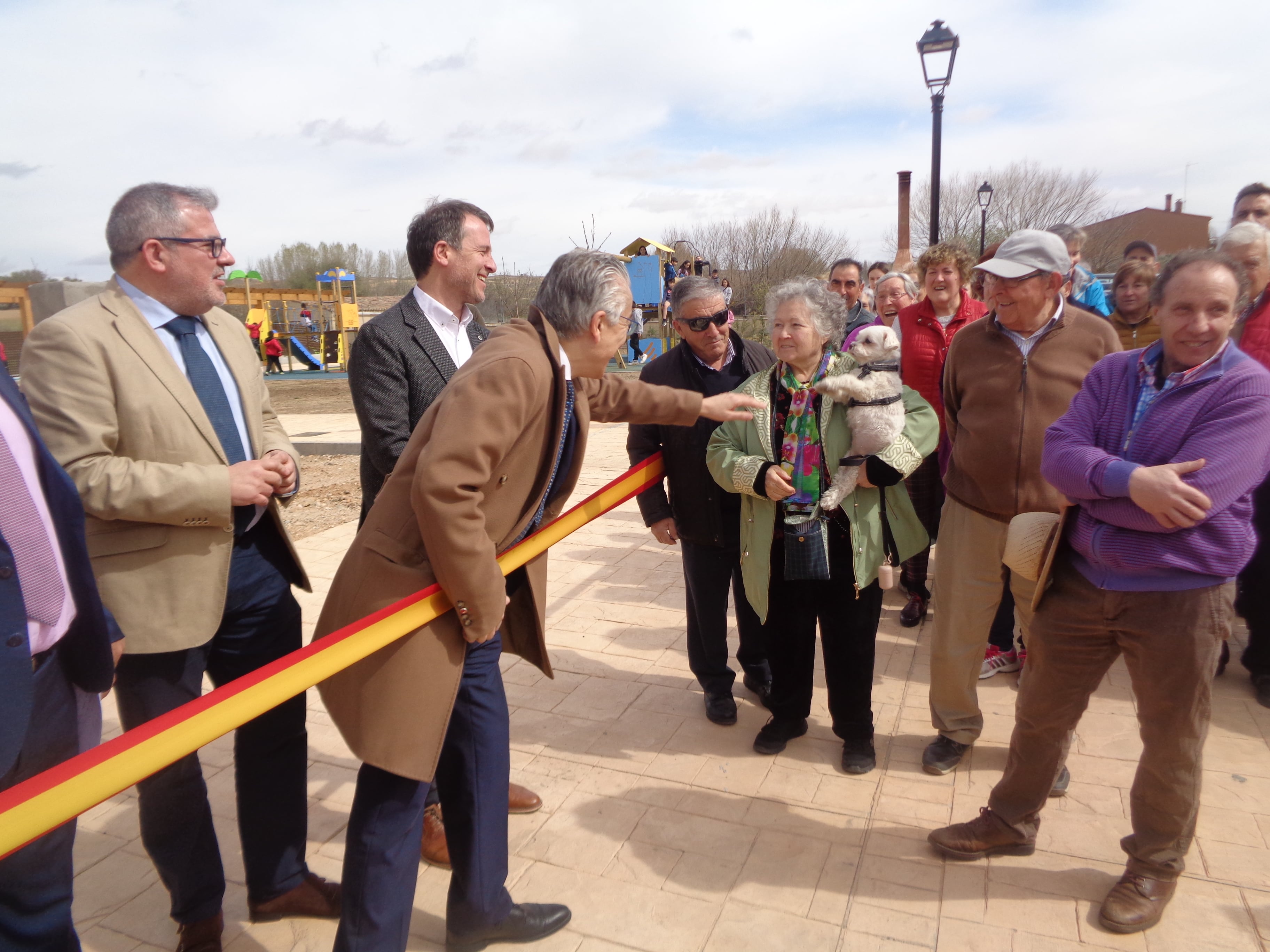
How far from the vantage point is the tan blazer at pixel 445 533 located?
2.03 meters

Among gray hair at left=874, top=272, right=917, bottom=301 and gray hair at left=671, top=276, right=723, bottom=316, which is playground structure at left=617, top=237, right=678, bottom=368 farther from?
gray hair at left=671, top=276, right=723, bottom=316

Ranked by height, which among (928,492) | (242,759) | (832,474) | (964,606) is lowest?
(242,759)

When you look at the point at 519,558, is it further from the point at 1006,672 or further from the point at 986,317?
the point at 1006,672

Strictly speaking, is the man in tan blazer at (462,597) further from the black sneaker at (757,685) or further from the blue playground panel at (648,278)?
the blue playground panel at (648,278)

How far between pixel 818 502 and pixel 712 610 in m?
0.89

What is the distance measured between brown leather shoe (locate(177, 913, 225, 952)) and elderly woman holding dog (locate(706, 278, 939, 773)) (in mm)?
2124

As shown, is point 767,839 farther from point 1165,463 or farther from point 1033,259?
point 1033,259

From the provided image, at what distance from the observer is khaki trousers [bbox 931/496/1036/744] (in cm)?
332

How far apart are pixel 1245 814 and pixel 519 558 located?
2741 mm

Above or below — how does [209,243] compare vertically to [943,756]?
above

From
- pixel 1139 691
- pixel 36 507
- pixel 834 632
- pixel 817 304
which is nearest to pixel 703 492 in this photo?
pixel 834 632

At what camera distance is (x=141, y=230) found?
235 cm

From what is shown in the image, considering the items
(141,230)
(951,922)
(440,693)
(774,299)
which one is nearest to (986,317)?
(774,299)

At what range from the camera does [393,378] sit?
302 cm
